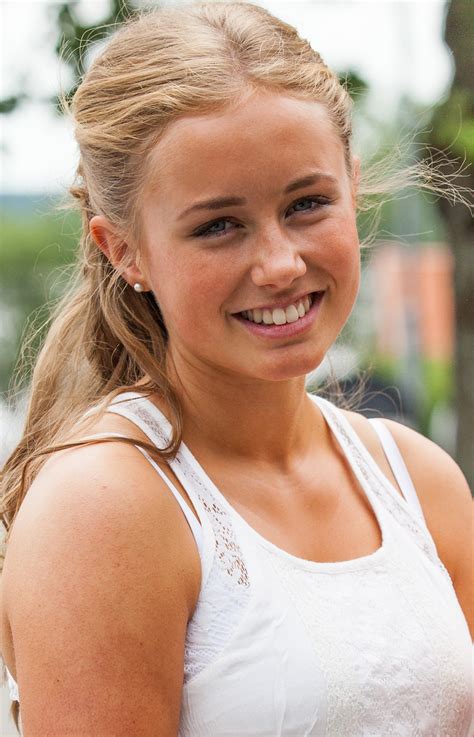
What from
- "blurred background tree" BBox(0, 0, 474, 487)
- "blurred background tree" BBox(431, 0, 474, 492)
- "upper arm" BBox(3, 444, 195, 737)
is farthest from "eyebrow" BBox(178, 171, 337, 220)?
"blurred background tree" BBox(431, 0, 474, 492)

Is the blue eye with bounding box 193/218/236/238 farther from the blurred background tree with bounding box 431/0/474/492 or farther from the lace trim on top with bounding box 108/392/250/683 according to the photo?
the blurred background tree with bounding box 431/0/474/492

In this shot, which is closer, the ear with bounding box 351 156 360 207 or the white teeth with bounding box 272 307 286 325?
the white teeth with bounding box 272 307 286 325

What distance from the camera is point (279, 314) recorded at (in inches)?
79.9

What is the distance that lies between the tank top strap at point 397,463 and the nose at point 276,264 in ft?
1.91

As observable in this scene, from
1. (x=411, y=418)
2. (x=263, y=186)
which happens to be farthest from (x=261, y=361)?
(x=411, y=418)

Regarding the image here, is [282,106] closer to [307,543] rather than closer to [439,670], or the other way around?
[307,543]

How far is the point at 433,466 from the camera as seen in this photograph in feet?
8.04

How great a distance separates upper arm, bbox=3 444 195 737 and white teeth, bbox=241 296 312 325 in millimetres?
357

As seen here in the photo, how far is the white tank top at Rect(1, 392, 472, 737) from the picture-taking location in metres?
1.88

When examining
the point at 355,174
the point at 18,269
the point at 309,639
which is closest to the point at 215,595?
the point at 309,639

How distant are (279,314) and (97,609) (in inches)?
22.8

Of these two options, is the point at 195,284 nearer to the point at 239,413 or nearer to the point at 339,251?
the point at 339,251

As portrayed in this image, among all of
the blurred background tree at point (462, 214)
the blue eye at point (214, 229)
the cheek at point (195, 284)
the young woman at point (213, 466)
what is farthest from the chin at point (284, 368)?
the blurred background tree at point (462, 214)

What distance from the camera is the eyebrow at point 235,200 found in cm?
195
